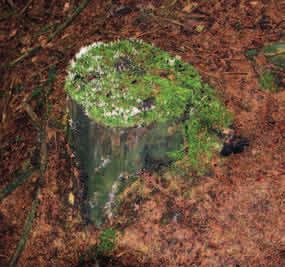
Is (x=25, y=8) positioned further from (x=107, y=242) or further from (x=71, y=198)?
(x=107, y=242)

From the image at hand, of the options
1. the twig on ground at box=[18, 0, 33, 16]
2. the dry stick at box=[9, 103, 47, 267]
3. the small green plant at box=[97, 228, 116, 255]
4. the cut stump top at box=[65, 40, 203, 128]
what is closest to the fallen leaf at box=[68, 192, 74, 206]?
the dry stick at box=[9, 103, 47, 267]

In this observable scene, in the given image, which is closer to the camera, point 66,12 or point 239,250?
point 239,250

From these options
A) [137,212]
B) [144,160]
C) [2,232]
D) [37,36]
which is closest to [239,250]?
[137,212]

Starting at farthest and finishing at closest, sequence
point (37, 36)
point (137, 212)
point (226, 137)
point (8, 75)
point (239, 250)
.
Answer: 1. point (37, 36)
2. point (8, 75)
3. point (226, 137)
4. point (137, 212)
5. point (239, 250)

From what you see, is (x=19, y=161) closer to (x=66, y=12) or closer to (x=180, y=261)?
(x=180, y=261)

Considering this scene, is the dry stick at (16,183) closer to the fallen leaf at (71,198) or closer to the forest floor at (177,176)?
the forest floor at (177,176)

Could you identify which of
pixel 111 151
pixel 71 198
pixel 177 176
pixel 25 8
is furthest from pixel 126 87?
pixel 25 8

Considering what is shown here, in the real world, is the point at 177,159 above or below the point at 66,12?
below

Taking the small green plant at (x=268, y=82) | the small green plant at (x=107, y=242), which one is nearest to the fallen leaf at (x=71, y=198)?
the small green plant at (x=107, y=242)
